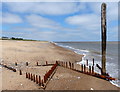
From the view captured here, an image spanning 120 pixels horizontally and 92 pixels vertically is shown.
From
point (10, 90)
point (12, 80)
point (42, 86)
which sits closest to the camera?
point (10, 90)

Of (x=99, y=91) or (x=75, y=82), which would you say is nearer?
(x=99, y=91)

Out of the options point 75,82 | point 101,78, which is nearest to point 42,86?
point 75,82

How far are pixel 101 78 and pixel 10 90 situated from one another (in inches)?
265

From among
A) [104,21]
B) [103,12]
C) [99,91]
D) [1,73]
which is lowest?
[99,91]

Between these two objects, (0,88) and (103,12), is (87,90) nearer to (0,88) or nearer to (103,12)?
(0,88)

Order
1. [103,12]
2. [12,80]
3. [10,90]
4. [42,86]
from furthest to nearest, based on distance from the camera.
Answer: [103,12] < [12,80] < [42,86] < [10,90]

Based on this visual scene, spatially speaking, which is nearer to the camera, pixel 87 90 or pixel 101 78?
pixel 87 90

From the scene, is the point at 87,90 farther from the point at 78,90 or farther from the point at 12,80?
the point at 12,80

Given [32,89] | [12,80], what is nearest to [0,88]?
[12,80]

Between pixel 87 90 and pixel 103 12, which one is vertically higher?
pixel 103 12

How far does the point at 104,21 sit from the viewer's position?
28.5ft

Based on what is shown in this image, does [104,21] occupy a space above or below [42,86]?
above

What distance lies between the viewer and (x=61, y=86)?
7.00m

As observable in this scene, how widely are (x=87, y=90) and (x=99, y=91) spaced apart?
75cm
